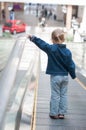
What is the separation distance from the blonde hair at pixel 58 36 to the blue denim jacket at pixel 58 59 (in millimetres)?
58

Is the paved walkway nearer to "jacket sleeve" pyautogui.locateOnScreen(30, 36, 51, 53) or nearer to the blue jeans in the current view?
the blue jeans

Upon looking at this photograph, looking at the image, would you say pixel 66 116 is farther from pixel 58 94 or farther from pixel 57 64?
pixel 57 64

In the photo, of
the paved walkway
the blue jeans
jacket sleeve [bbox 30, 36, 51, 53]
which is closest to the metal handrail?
jacket sleeve [bbox 30, 36, 51, 53]

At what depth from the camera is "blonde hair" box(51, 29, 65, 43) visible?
13.1ft

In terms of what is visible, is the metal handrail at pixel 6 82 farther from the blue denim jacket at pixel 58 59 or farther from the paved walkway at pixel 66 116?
the paved walkway at pixel 66 116

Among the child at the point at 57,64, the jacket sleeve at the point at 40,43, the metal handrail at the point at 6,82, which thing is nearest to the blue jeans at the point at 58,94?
the child at the point at 57,64

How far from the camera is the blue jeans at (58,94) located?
4.19 m

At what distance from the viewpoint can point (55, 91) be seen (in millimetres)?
4266

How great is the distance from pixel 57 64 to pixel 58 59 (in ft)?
0.19

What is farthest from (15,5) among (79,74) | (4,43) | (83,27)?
(79,74)

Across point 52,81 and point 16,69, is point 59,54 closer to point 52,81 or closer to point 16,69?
point 52,81

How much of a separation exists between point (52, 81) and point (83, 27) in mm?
37108

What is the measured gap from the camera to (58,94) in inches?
169

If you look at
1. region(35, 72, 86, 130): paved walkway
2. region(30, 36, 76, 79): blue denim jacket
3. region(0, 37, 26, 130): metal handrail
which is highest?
region(0, 37, 26, 130): metal handrail
